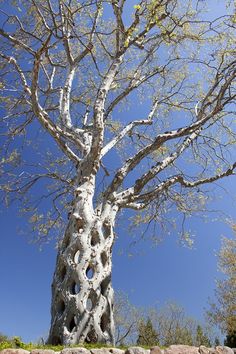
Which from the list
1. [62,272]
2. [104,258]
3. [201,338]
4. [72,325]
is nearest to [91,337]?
[72,325]

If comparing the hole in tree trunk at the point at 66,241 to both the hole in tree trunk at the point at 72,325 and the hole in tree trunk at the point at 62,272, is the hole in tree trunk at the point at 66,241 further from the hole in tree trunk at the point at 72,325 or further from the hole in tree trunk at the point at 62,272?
the hole in tree trunk at the point at 72,325

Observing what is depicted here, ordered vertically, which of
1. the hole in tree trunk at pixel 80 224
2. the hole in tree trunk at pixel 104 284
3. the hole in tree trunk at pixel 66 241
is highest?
the hole in tree trunk at pixel 80 224

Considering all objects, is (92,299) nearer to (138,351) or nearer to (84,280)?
(84,280)

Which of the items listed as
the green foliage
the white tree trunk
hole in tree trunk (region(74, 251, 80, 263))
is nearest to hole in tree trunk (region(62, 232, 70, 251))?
the white tree trunk

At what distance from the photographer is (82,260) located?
7.58 m

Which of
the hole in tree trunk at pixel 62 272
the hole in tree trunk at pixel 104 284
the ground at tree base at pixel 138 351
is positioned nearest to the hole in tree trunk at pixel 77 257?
the hole in tree trunk at pixel 62 272

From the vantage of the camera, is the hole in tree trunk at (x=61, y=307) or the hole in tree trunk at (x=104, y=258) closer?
the hole in tree trunk at (x=61, y=307)

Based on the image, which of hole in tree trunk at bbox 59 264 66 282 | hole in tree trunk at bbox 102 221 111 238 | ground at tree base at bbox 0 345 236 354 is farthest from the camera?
hole in tree trunk at bbox 102 221 111 238

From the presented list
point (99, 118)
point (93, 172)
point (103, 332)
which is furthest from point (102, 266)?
point (99, 118)

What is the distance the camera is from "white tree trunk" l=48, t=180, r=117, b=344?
6.91 metres

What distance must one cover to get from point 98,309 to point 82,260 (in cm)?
98

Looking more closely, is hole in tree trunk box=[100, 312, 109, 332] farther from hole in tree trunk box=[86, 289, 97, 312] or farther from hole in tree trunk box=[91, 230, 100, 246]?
hole in tree trunk box=[91, 230, 100, 246]

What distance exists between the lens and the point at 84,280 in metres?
7.31

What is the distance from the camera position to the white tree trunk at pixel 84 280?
22.7 feet
